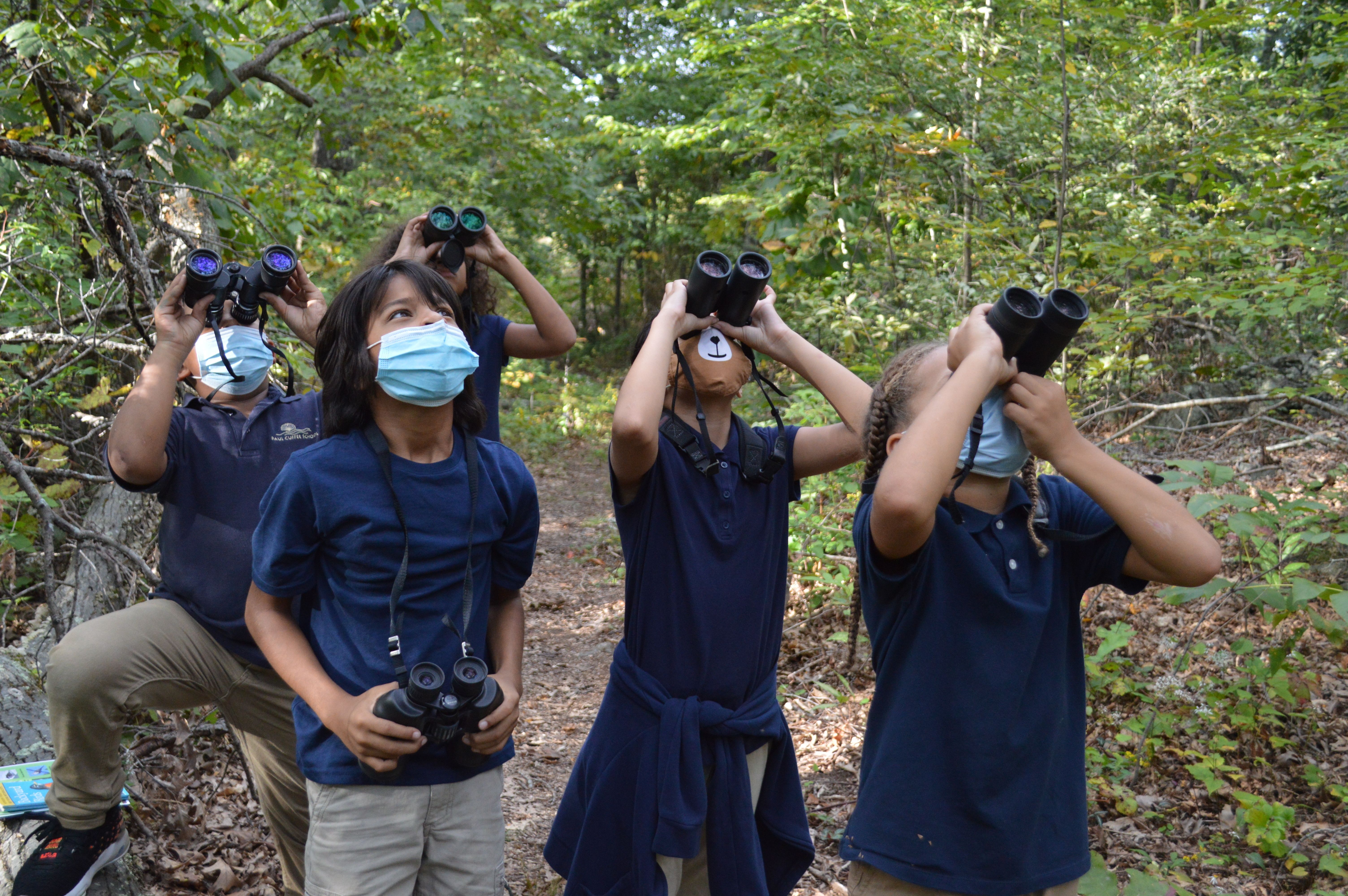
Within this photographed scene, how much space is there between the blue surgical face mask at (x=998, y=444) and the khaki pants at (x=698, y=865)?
91cm

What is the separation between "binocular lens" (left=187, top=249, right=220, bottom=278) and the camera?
251 centimetres

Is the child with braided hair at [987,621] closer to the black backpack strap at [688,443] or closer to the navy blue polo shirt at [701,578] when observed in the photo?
the navy blue polo shirt at [701,578]

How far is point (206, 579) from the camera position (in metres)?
2.46

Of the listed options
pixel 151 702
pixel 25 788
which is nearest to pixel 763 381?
pixel 151 702

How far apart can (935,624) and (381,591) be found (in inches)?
45.1

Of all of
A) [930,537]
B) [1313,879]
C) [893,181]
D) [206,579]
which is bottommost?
[1313,879]

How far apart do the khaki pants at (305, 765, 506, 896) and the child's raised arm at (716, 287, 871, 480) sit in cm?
113

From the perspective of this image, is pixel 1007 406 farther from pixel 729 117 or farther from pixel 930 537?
pixel 729 117

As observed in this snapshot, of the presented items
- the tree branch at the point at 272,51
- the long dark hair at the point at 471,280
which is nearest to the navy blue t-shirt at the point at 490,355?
the long dark hair at the point at 471,280

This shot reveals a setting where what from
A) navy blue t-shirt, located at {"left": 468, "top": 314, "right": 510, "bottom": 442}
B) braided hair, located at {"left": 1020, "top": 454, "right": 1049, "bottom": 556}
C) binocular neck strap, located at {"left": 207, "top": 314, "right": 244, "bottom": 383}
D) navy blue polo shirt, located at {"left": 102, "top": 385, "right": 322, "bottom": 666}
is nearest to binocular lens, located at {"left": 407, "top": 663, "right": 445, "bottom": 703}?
navy blue polo shirt, located at {"left": 102, "top": 385, "right": 322, "bottom": 666}

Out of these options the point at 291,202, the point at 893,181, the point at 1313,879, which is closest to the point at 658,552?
the point at 1313,879

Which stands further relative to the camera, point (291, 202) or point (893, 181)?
point (291, 202)

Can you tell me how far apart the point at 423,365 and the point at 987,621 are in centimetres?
131

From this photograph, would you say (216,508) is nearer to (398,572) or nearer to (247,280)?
(247,280)
